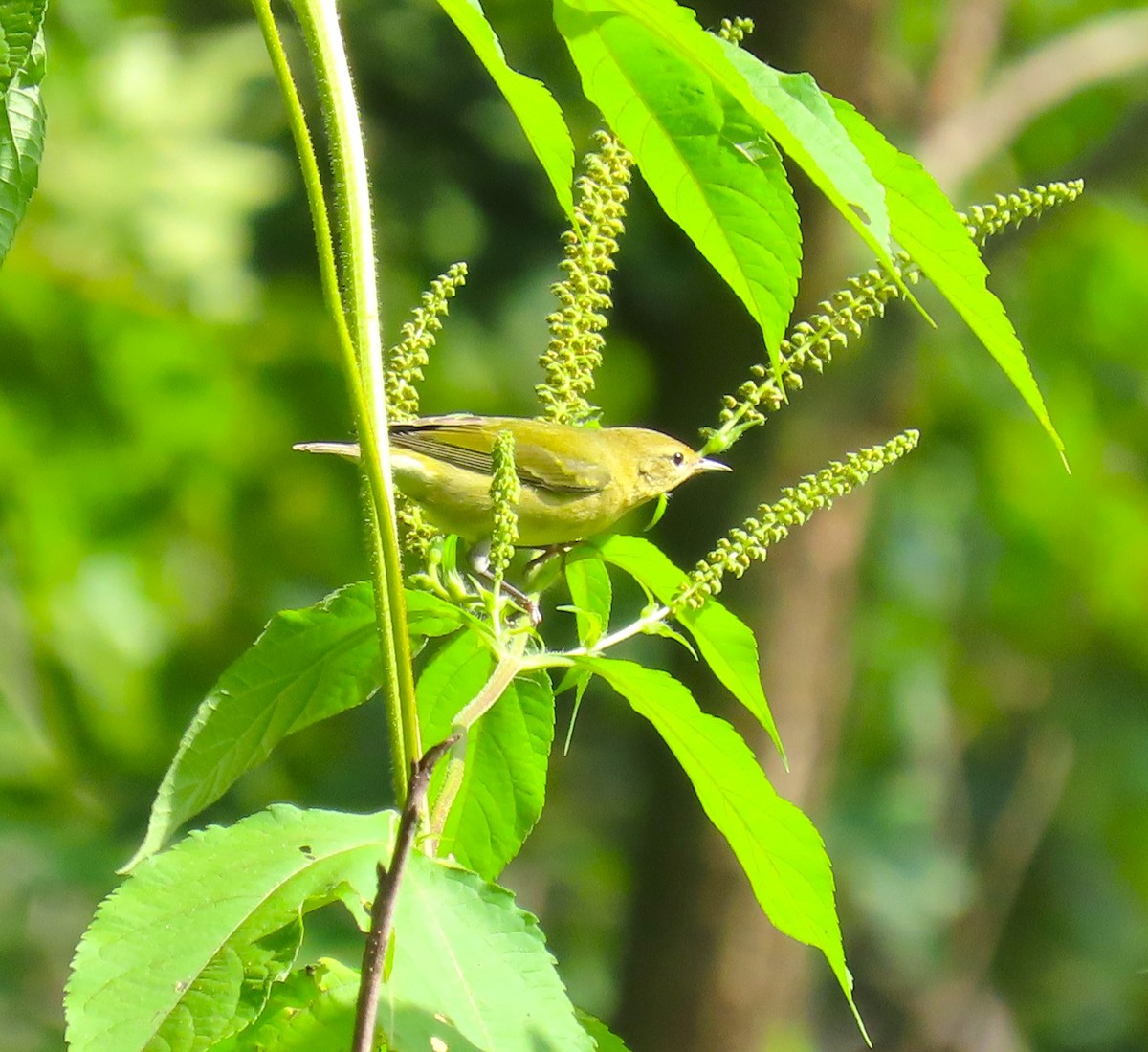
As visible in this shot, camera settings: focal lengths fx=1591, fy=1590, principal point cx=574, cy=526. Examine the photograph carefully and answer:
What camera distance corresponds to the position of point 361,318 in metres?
1.29

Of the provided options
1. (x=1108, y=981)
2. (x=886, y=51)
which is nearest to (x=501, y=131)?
(x=886, y=51)

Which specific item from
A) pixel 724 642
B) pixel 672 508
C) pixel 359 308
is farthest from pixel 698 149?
pixel 672 508

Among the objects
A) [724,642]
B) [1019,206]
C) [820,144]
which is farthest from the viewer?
[724,642]

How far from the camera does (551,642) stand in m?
8.09

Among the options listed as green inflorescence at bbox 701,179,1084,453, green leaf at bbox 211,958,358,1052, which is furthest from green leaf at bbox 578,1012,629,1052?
green inflorescence at bbox 701,179,1084,453

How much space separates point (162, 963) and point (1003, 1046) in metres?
10.6

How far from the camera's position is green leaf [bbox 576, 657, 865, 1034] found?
4.85 ft

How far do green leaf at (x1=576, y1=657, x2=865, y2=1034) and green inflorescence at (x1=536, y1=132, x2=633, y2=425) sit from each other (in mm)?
→ 347

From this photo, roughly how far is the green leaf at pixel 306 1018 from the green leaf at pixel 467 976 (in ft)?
0.26

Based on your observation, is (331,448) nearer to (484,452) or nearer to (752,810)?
(484,452)

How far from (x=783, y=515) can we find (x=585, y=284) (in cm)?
33

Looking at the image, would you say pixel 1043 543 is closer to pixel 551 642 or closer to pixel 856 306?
pixel 551 642

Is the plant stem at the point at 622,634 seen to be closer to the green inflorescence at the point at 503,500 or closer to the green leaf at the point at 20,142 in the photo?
the green inflorescence at the point at 503,500

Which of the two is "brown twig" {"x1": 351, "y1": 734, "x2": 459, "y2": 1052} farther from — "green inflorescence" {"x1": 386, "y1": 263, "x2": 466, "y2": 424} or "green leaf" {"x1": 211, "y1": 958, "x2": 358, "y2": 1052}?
"green inflorescence" {"x1": 386, "y1": 263, "x2": 466, "y2": 424}
